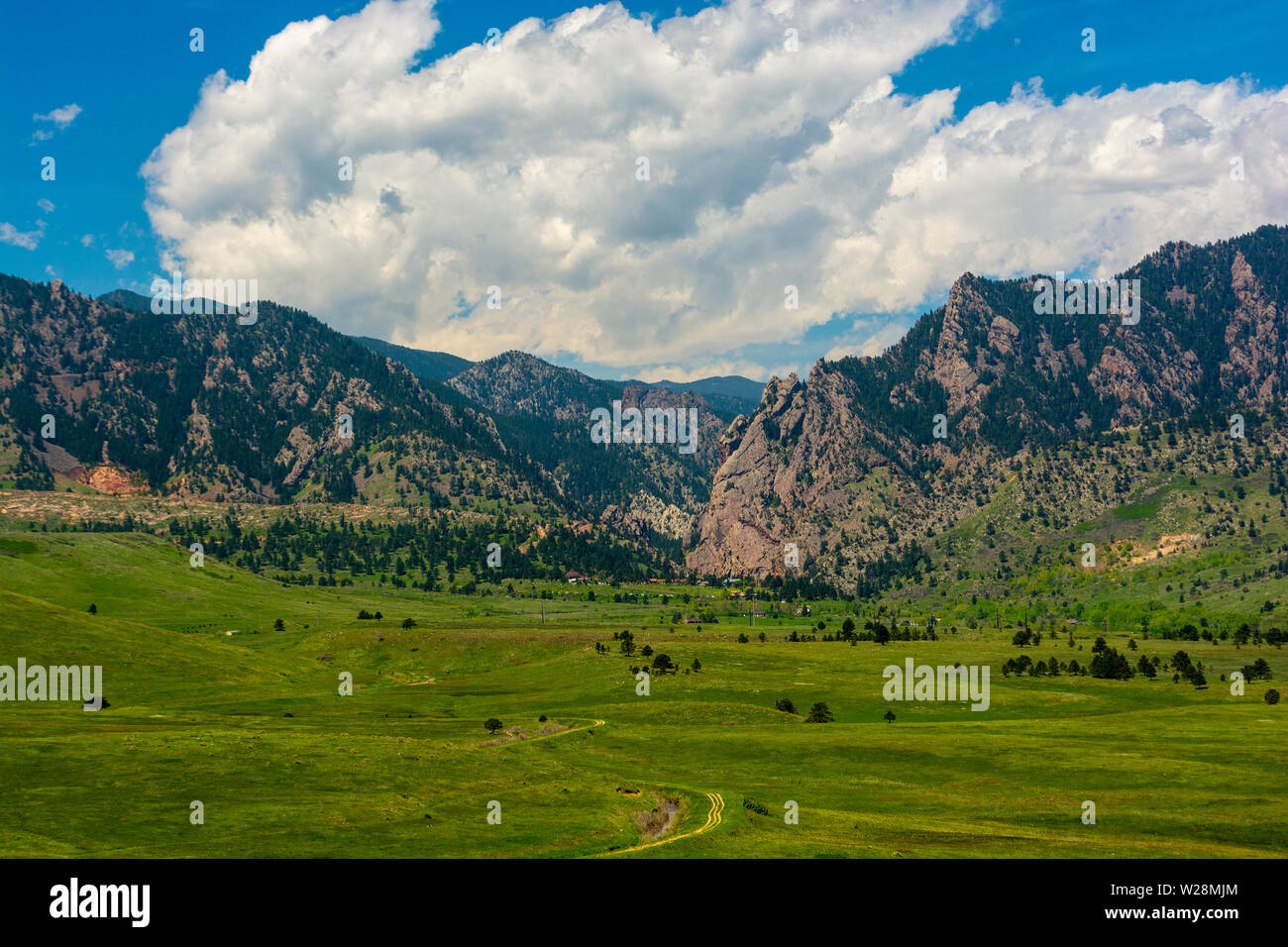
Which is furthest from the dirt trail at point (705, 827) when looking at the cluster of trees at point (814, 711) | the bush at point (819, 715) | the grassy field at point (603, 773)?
the cluster of trees at point (814, 711)

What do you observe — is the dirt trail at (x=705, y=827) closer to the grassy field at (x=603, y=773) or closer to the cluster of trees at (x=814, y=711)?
the grassy field at (x=603, y=773)

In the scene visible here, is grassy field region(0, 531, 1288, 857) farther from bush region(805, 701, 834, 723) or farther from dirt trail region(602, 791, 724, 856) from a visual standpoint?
bush region(805, 701, 834, 723)

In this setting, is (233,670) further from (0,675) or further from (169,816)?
(169,816)

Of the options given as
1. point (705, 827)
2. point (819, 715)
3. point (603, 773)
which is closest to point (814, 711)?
point (819, 715)

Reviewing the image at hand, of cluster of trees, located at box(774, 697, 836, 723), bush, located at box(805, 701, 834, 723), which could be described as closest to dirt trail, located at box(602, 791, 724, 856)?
bush, located at box(805, 701, 834, 723)

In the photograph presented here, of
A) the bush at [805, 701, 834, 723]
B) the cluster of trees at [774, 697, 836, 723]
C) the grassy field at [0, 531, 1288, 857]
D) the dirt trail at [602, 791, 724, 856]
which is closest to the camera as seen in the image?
the dirt trail at [602, 791, 724, 856]

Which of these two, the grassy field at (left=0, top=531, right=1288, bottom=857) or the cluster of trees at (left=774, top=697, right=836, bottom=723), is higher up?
the grassy field at (left=0, top=531, right=1288, bottom=857)

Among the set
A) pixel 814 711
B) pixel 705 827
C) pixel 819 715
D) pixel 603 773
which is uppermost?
pixel 705 827

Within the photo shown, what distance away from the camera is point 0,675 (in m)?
137

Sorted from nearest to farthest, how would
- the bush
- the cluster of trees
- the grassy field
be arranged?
the grassy field, the bush, the cluster of trees

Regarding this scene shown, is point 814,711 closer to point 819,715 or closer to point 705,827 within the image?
point 819,715
